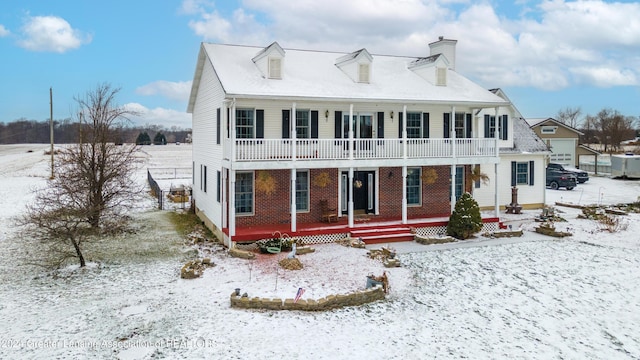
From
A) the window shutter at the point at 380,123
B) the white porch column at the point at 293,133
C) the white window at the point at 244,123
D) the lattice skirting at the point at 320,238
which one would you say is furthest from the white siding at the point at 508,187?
the white window at the point at 244,123

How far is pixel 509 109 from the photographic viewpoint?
988 inches

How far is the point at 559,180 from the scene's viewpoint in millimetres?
34875

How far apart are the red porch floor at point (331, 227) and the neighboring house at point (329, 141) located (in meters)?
0.04

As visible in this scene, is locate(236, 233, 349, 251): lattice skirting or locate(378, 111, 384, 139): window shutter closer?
locate(236, 233, 349, 251): lattice skirting

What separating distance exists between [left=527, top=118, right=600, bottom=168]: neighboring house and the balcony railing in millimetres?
28118

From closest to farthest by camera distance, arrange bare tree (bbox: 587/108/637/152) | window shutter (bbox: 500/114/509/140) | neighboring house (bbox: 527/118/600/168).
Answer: window shutter (bbox: 500/114/509/140) < neighboring house (bbox: 527/118/600/168) < bare tree (bbox: 587/108/637/152)

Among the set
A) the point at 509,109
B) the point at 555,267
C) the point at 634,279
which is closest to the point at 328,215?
the point at 555,267

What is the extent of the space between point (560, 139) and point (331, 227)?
120 feet

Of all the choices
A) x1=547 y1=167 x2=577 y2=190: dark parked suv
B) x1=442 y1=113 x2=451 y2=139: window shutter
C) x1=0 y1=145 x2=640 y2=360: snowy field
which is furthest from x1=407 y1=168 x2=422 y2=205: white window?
x1=547 y1=167 x2=577 y2=190: dark parked suv

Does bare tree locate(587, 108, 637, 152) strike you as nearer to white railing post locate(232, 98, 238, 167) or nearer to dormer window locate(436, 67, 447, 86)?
dormer window locate(436, 67, 447, 86)

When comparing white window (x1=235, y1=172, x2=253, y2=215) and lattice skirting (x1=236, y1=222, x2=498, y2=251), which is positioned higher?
white window (x1=235, y1=172, x2=253, y2=215)

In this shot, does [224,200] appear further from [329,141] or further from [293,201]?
[329,141]

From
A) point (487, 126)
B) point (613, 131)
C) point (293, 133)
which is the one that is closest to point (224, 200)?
point (293, 133)

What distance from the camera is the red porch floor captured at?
55.3 ft
